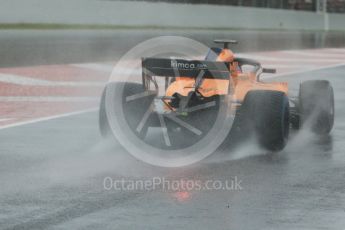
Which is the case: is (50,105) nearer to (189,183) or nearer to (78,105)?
(78,105)

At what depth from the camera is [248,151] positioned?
34.6 ft

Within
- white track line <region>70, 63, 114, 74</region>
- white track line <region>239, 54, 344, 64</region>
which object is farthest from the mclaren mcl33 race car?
white track line <region>239, 54, 344, 64</region>

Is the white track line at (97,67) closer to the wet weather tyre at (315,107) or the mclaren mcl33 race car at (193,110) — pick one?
the wet weather tyre at (315,107)

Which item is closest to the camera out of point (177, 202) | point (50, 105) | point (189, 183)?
point (177, 202)

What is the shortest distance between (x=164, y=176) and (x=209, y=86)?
2.08m

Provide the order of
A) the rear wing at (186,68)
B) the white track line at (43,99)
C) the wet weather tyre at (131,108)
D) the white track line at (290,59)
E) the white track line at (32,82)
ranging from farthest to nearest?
the white track line at (290,59), the white track line at (32,82), the white track line at (43,99), the wet weather tyre at (131,108), the rear wing at (186,68)

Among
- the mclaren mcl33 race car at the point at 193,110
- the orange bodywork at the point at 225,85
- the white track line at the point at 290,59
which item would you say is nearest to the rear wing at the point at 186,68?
the mclaren mcl33 race car at the point at 193,110

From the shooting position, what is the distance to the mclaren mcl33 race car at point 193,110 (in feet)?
34.3

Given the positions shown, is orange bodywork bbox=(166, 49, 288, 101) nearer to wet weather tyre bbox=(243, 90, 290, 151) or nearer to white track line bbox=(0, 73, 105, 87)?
wet weather tyre bbox=(243, 90, 290, 151)

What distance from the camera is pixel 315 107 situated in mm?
12086

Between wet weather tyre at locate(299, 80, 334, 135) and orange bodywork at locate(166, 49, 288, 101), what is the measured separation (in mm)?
485

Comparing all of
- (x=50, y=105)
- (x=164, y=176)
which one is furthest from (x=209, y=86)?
(x=50, y=105)

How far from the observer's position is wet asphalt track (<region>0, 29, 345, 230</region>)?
7.39 metres

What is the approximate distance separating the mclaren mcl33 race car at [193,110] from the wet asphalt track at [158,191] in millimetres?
236
